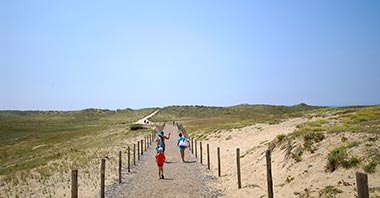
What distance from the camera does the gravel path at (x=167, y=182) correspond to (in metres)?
14.1

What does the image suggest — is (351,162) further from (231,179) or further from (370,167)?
(231,179)

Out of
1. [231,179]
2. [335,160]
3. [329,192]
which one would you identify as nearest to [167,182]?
[231,179]

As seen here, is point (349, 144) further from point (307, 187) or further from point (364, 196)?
point (364, 196)

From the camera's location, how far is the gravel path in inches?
555

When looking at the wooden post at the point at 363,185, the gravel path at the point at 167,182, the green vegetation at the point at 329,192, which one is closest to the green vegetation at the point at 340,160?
the green vegetation at the point at 329,192

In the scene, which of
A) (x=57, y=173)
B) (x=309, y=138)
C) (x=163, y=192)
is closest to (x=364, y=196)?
(x=163, y=192)

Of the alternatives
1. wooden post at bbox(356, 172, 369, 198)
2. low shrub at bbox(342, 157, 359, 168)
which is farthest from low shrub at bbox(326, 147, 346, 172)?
wooden post at bbox(356, 172, 369, 198)

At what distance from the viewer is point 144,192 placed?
565 inches

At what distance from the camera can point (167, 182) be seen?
16.5m

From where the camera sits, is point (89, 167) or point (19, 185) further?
point (89, 167)

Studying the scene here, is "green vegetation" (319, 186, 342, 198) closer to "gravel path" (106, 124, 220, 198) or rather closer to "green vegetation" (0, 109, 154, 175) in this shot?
"gravel path" (106, 124, 220, 198)

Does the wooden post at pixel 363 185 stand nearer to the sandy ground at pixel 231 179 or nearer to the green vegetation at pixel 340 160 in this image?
the sandy ground at pixel 231 179

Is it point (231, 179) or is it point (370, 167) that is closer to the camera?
point (370, 167)

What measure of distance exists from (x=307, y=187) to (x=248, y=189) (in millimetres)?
2902
